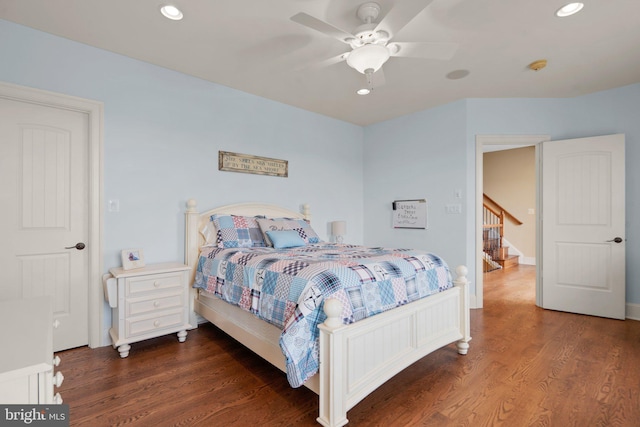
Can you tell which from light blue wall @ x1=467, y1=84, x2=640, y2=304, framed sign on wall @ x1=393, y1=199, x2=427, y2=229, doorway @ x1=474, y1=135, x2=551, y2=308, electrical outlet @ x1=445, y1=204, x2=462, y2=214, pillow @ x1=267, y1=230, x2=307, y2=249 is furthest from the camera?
framed sign on wall @ x1=393, y1=199, x2=427, y2=229

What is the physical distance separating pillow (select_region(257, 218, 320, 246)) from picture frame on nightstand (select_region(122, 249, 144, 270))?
3.70 ft

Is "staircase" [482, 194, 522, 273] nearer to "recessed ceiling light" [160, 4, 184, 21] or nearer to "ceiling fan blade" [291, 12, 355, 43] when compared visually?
"ceiling fan blade" [291, 12, 355, 43]

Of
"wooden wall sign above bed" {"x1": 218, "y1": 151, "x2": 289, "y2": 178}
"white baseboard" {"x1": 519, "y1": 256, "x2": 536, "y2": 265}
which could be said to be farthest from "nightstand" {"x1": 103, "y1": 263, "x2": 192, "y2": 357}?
"white baseboard" {"x1": 519, "y1": 256, "x2": 536, "y2": 265}

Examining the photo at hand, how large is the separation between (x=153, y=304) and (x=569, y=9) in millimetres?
3799

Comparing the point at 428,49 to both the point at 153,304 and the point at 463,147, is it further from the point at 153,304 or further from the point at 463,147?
the point at 153,304

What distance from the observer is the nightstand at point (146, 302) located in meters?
2.45

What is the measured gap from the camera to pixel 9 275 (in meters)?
2.37

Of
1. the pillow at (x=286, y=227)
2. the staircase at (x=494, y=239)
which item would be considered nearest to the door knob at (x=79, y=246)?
the pillow at (x=286, y=227)

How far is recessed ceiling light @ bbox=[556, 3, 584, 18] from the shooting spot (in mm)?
2109

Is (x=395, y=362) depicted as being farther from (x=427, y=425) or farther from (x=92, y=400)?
(x=92, y=400)

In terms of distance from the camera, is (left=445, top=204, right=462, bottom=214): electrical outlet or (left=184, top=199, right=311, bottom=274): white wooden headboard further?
(left=445, top=204, right=462, bottom=214): electrical outlet

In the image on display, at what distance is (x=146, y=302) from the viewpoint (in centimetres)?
254

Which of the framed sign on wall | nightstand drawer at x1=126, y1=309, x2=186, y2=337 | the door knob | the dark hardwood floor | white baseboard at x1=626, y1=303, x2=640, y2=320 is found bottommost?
the dark hardwood floor

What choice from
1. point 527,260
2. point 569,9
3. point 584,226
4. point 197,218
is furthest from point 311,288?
point 527,260
